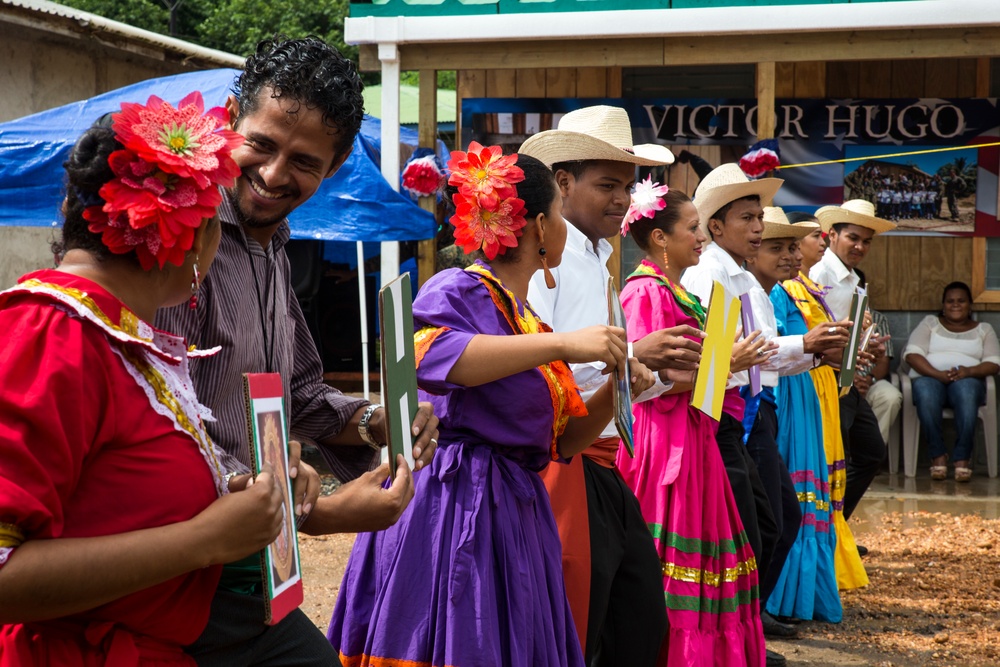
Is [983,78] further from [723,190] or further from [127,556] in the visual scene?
[127,556]

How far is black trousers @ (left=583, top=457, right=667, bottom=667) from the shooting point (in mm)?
3670

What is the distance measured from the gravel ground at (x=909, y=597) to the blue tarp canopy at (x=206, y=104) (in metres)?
2.32

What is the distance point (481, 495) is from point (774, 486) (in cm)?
281

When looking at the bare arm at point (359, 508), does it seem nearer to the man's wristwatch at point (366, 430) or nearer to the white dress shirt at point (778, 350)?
the man's wristwatch at point (366, 430)

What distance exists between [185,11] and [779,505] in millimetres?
21081

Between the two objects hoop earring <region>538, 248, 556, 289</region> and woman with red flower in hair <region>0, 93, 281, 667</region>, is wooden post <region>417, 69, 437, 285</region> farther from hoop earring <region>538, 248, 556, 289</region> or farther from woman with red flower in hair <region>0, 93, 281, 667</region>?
woman with red flower in hair <region>0, 93, 281, 667</region>

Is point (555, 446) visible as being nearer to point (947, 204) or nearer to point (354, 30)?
point (354, 30)

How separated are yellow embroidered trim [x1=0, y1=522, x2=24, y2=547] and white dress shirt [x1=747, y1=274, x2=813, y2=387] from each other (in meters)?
4.48

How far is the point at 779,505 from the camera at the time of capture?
210 inches

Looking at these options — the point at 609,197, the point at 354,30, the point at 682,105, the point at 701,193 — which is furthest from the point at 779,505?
the point at 682,105

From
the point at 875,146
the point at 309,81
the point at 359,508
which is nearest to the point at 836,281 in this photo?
the point at 875,146

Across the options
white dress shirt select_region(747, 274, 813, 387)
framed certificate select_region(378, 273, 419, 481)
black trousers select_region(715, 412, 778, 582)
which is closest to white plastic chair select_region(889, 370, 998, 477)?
white dress shirt select_region(747, 274, 813, 387)

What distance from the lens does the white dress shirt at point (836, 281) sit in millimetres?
7297

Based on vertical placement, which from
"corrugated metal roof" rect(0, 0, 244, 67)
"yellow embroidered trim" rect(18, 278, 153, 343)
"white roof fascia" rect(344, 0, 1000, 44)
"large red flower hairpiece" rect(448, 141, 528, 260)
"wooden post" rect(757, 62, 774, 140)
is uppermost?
"corrugated metal roof" rect(0, 0, 244, 67)
